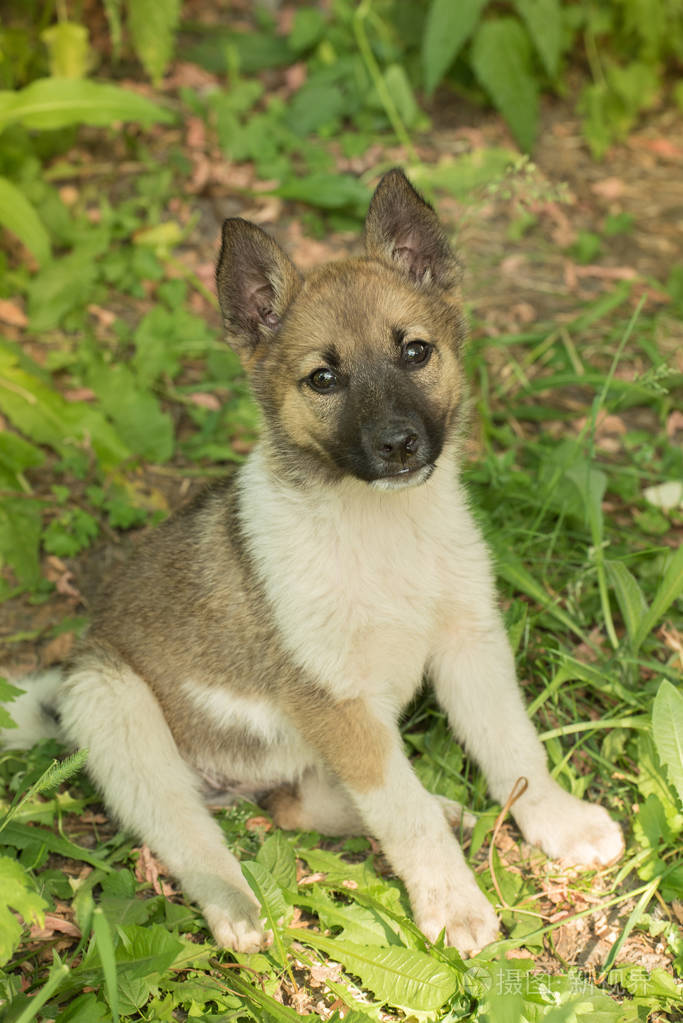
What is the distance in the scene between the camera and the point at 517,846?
386 cm

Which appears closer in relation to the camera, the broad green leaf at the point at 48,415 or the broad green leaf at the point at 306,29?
the broad green leaf at the point at 48,415

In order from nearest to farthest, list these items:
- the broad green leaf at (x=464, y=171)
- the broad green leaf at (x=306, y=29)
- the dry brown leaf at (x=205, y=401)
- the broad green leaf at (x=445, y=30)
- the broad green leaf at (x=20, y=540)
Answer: the broad green leaf at (x=20, y=540), the dry brown leaf at (x=205, y=401), the broad green leaf at (x=445, y=30), the broad green leaf at (x=464, y=171), the broad green leaf at (x=306, y=29)

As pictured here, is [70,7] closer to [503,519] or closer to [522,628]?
[503,519]

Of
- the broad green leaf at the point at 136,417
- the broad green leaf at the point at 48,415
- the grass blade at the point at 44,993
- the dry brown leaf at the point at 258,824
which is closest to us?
the grass blade at the point at 44,993

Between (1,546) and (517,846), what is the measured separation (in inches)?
106

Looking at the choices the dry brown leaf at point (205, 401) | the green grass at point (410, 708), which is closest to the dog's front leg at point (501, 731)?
the green grass at point (410, 708)

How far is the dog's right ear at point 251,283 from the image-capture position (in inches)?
146

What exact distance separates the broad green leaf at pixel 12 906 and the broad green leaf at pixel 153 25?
5.19 m

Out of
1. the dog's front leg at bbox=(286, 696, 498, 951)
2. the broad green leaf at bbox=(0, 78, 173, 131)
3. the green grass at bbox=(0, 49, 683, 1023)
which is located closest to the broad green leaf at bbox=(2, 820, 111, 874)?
the green grass at bbox=(0, 49, 683, 1023)

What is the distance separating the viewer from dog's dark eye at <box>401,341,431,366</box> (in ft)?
11.7

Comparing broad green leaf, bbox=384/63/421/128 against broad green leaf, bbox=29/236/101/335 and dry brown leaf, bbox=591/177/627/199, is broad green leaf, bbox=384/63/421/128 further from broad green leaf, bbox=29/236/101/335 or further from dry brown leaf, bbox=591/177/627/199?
broad green leaf, bbox=29/236/101/335

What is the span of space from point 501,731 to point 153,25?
493 centimetres

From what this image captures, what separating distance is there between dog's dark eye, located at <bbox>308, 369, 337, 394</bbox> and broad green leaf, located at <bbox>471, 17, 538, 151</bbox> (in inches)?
169

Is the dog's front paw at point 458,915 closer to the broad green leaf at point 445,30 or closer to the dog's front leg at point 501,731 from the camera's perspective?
the dog's front leg at point 501,731
